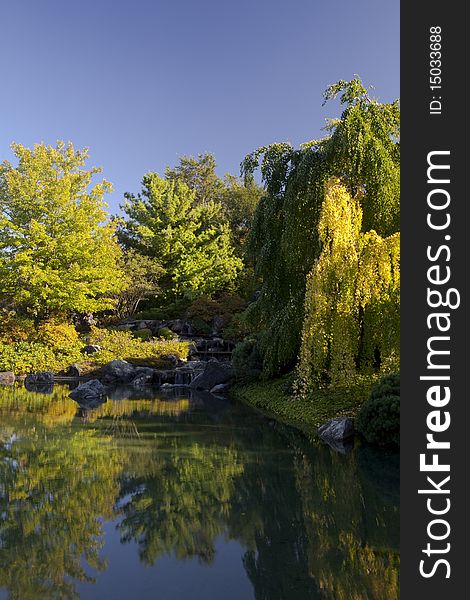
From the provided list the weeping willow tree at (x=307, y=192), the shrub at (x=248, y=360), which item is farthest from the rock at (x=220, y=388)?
the weeping willow tree at (x=307, y=192)

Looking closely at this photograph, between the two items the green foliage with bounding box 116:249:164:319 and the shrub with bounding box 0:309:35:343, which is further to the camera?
the green foliage with bounding box 116:249:164:319

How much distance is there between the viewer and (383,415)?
291 inches

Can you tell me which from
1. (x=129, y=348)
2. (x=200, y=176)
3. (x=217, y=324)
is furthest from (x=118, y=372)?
(x=200, y=176)

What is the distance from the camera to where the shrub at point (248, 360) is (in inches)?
587

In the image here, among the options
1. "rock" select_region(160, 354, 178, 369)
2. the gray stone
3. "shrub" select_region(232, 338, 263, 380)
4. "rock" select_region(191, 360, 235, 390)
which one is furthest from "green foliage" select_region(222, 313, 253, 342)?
the gray stone

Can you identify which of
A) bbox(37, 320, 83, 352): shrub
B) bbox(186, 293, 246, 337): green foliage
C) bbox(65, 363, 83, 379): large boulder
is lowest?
bbox(65, 363, 83, 379): large boulder

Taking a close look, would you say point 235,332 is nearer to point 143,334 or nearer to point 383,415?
point 143,334

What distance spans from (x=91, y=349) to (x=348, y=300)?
14132mm

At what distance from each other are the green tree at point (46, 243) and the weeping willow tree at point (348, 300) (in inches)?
528

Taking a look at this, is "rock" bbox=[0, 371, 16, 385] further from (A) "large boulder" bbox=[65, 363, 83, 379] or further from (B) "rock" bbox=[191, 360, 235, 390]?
(B) "rock" bbox=[191, 360, 235, 390]

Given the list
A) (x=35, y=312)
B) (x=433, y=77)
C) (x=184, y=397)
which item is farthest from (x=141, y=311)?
(x=433, y=77)

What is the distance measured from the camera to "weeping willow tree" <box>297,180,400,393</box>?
357 inches

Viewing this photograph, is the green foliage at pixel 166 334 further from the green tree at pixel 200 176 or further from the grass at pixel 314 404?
the green tree at pixel 200 176

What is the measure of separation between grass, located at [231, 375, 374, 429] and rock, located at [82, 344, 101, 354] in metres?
10.2
